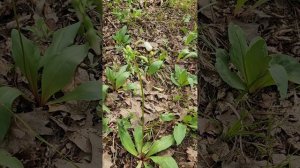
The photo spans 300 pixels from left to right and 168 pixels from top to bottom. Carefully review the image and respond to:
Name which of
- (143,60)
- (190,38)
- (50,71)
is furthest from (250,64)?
(50,71)

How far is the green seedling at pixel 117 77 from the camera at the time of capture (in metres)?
1.85

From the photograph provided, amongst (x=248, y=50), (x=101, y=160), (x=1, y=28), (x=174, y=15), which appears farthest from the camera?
(x=174, y=15)

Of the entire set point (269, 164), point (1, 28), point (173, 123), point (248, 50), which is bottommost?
point (269, 164)

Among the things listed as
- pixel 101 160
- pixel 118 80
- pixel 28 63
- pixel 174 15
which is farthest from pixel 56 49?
pixel 174 15

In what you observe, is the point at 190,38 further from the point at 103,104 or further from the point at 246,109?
the point at 103,104

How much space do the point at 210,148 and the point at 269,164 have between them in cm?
24

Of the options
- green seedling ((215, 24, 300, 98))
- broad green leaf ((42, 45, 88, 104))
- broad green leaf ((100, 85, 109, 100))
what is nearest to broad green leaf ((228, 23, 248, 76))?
green seedling ((215, 24, 300, 98))

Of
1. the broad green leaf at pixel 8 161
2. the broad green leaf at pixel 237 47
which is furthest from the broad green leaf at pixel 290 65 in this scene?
the broad green leaf at pixel 8 161

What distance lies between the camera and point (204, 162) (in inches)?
66.1

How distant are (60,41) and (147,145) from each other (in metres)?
0.56

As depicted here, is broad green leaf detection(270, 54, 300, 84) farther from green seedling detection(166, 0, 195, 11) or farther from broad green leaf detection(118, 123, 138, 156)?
broad green leaf detection(118, 123, 138, 156)

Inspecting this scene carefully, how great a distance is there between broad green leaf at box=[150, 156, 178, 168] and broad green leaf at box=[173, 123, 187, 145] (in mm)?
89

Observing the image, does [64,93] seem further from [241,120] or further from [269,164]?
[269,164]

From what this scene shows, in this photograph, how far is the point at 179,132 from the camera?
1731 millimetres
